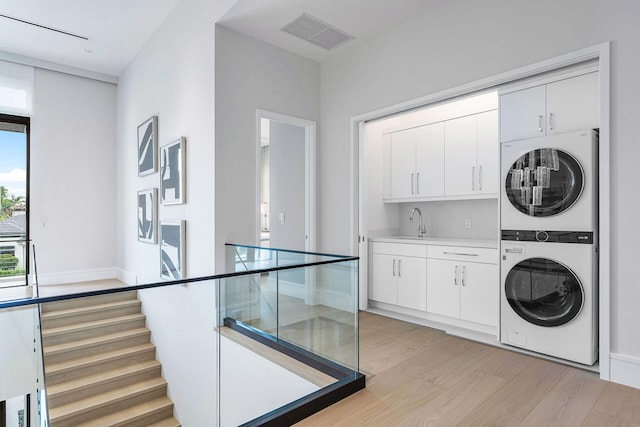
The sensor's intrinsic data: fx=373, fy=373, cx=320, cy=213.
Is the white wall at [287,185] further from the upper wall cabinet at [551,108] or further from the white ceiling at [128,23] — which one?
the upper wall cabinet at [551,108]

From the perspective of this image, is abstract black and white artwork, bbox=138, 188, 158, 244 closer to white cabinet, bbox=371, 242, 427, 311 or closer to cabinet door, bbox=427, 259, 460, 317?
white cabinet, bbox=371, 242, 427, 311

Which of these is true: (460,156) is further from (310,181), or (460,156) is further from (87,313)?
(87,313)

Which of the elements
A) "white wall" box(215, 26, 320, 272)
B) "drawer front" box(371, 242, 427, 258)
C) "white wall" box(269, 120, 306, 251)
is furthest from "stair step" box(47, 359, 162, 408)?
"drawer front" box(371, 242, 427, 258)

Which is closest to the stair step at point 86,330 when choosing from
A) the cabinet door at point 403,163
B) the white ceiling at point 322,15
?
the white ceiling at point 322,15

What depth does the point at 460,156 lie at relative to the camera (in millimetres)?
4027

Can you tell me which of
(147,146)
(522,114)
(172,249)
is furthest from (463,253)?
(147,146)

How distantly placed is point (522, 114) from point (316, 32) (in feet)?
7.49

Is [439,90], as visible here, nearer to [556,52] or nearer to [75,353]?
[556,52]

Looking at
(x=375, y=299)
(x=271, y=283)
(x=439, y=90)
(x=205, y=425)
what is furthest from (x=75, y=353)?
(x=439, y=90)

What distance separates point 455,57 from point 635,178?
1.77m

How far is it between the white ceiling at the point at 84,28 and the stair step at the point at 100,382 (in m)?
4.03

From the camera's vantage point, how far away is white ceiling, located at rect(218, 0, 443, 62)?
138 inches

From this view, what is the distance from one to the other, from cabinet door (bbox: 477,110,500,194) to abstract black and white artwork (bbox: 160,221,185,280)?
3.37 meters

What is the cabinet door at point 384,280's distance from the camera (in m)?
4.18
